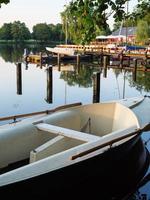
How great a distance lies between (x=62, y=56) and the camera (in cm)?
3997

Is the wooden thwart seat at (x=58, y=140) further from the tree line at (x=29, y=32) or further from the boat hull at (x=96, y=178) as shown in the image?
the tree line at (x=29, y=32)

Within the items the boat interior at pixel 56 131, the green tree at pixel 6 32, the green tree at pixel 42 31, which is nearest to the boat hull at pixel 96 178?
the boat interior at pixel 56 131

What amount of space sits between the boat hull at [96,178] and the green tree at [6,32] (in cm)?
12628

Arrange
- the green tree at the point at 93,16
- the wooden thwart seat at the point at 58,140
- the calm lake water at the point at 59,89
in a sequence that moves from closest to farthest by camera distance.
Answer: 1. the green tree at the point at 93,16
2. the wooden thwart seat at the point at 58,140
3. the calm lake water at the point at 59,89

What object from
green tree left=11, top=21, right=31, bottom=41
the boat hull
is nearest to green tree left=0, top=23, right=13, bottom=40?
green tree left=11, top=21, right=31, bottom=41

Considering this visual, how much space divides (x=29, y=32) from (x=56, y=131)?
411 ft

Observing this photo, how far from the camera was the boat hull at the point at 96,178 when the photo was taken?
5426 millimetres

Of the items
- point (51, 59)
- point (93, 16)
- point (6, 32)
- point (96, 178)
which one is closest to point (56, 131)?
point (96, 178)

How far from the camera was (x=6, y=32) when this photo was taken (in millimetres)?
129875

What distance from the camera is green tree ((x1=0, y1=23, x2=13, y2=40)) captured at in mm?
129775

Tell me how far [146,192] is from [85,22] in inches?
172

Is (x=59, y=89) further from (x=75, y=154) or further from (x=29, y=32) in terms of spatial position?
(x=29, y=32)

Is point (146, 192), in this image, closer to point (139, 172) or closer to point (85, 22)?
point (139, 172)

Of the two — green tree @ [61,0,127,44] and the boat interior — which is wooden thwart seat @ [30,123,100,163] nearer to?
the boat interior
